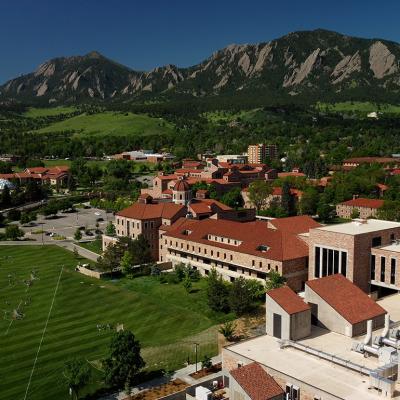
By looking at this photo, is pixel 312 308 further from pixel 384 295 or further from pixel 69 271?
pixel 69 271

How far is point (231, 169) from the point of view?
548ft

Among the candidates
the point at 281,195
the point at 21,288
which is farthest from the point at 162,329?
the point at 281,195

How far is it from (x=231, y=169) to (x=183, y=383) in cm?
12664

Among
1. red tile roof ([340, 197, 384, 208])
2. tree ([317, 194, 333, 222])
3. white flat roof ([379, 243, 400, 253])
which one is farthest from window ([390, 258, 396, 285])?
red tile roof ([340, 197, 384, 208])

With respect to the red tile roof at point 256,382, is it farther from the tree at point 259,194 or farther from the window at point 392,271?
the tree at point 259,194

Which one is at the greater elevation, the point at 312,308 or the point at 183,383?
the point at 312,308

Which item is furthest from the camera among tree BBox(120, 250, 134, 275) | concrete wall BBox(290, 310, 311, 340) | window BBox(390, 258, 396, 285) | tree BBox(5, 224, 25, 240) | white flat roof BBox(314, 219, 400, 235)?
tree BBox(5, 224, 25, 240)

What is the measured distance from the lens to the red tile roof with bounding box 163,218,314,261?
6475cm

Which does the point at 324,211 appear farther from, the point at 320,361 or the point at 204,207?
the point at 320,361

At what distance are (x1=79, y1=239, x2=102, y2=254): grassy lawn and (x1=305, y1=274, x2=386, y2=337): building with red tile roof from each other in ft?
181

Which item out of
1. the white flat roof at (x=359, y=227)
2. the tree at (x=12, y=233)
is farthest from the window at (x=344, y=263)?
the tree at (x=12, y=233)

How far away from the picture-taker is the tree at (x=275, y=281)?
6031 cm

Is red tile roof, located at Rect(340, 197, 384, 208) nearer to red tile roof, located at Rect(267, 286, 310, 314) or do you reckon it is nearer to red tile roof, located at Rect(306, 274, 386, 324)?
red tile roof, located at Rect(306, 274, 386, 324)

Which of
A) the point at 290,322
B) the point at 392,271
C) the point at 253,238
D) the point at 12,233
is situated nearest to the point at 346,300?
the point at 290,322
